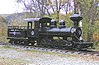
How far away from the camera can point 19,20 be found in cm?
4191

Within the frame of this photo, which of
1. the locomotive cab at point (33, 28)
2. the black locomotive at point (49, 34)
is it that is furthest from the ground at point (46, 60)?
the locomotive cab at point (33, 28)

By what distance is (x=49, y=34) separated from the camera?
22.5 meters

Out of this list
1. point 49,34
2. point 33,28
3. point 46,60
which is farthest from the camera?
point 33,28

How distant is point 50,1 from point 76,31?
14.0 metres

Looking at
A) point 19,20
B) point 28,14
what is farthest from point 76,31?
point 19,20

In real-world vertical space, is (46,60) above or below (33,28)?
below

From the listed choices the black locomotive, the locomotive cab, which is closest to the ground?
the black locomotive

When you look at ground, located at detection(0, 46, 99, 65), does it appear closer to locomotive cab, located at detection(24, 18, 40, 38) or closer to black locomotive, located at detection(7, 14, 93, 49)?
black locomotive, located at detection(7, 14, 93, 49)

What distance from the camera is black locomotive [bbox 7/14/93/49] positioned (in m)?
20.3

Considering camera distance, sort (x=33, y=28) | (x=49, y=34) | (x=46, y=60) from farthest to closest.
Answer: (x=33, y=28), (x=49, y=34), (x=46, y=60)

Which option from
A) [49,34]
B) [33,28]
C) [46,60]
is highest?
[33,28]

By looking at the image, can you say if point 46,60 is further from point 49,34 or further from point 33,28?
point 33,28

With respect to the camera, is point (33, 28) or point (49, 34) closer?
point (49, 34)

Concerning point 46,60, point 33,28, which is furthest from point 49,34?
point 46,60
